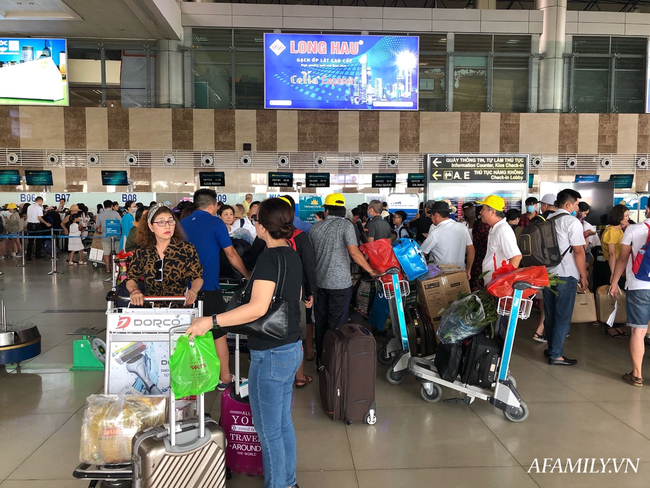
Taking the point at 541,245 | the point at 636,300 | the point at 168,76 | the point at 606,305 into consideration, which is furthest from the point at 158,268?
the point at 168,76

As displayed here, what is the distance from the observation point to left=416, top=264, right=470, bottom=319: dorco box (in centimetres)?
494

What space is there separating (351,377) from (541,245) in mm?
2417

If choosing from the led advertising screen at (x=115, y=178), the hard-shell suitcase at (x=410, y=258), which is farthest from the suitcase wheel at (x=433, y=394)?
the led advertising screen at (x=115, y=178)

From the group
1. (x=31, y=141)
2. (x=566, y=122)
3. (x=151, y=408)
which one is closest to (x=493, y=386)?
(x=151, y=408)

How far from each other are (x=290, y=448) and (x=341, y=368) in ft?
3.72

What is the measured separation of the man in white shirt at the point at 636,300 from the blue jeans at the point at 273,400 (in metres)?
3.65

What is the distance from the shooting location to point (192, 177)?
16.7 metres

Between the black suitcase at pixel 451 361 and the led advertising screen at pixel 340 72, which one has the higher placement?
the led advertising screen at pixel 340 72

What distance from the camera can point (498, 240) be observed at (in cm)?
472

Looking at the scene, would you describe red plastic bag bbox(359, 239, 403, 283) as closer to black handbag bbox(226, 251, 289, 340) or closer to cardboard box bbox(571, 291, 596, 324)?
black handbag bbox(226, 251, 289, 340)

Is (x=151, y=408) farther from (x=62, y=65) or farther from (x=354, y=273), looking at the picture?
(x=62, y=65)

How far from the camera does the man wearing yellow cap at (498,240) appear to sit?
463 centimetres

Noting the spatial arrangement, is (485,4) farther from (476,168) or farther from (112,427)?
(112,427)

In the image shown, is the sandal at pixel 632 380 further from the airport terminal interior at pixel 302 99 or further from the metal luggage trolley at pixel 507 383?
the airport terminal interior at pixel 302 99
